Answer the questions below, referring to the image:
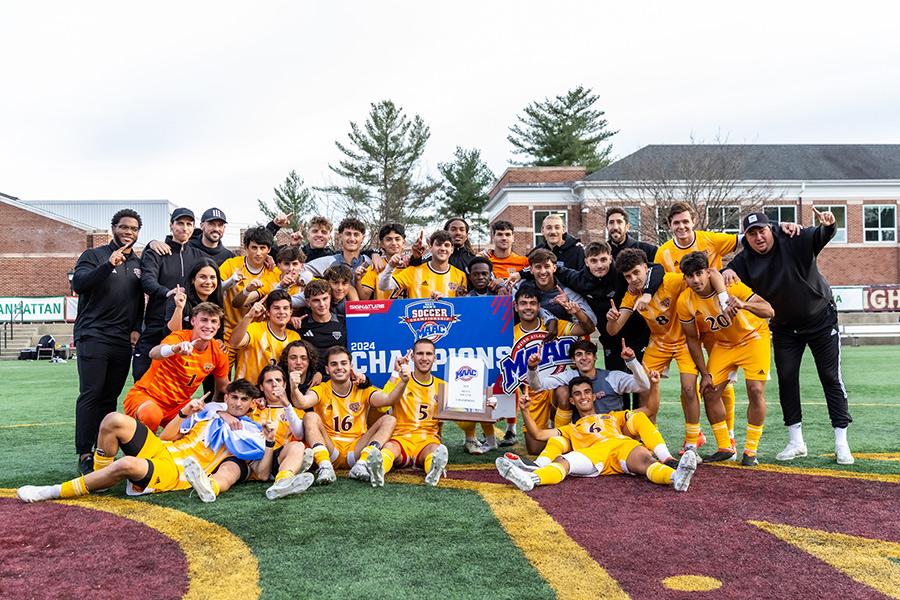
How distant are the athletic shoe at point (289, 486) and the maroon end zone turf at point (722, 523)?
4.36 feet

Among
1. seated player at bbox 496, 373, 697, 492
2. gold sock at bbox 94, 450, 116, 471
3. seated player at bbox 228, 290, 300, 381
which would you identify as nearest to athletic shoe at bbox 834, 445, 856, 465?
seated player at bbox 496, 373, 697, 492

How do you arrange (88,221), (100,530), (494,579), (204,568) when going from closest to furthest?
(494,579), (204,568), (100,530), (88,221)

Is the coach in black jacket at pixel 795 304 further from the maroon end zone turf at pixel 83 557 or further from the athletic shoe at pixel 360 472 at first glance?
the maroon end zone turf at pixel 83 557

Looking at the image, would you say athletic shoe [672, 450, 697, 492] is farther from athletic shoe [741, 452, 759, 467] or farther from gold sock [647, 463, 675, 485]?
athletic shoe [741, 452, 759, 467]

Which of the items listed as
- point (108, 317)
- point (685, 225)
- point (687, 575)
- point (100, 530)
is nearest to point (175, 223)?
point (108, 317)

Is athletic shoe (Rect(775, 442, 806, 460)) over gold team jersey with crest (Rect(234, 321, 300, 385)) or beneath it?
beneath

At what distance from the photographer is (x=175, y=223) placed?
667 centimetres

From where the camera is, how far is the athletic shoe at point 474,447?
6832 millimetres

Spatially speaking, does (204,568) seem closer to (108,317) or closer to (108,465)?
(108,465)

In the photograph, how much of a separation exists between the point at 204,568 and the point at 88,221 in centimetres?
5713

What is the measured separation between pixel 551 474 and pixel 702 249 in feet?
9.24

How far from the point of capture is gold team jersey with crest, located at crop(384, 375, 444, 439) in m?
6.12

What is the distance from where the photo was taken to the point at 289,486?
4984 mm

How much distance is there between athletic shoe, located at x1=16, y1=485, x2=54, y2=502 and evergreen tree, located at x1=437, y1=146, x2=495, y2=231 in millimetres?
50798
